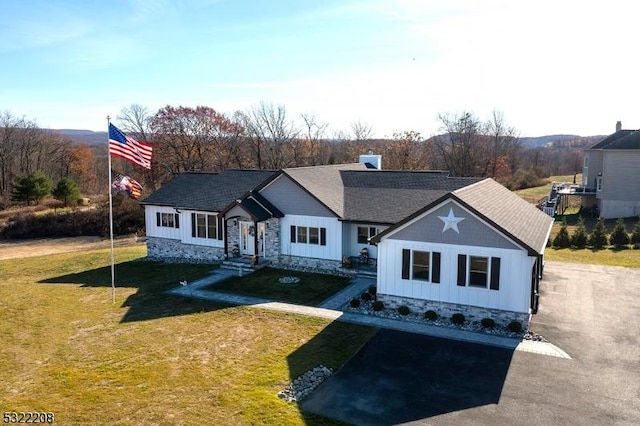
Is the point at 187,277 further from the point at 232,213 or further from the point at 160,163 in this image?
the point at 160,163

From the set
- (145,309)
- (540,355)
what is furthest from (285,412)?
(145,309)

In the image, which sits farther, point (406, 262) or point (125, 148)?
point (125, 148)

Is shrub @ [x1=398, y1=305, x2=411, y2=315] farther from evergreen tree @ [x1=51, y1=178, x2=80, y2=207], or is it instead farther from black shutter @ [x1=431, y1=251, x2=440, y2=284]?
evergreen tree @ [x1=51, y1=178, x2=80, y2=207]

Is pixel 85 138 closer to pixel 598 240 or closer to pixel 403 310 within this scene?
pixel 598 240

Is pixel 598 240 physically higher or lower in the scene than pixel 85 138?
lower

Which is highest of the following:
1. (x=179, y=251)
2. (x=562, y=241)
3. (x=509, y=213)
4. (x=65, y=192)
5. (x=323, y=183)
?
(x=323, y=183)

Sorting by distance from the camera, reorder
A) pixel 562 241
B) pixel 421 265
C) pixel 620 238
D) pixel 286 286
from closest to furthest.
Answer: pixel 421 265, pixel 286 286, pixel 620 238, pixel 562 241

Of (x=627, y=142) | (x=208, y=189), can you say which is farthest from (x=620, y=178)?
(x=208, y=189)

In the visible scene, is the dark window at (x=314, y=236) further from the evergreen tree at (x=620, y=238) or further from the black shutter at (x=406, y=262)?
the evergreen tree at (x=620, y=238)
